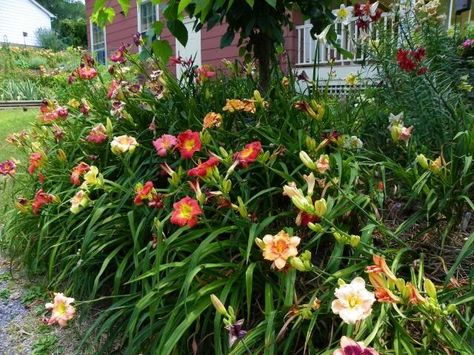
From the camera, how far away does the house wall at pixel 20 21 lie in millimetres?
35062

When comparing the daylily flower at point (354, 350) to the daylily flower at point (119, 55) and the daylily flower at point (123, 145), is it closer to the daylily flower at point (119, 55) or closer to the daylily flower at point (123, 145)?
the daylily flower at point (123, 145)

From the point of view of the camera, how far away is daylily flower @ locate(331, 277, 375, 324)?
41.9 inches

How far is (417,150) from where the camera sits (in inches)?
82.3

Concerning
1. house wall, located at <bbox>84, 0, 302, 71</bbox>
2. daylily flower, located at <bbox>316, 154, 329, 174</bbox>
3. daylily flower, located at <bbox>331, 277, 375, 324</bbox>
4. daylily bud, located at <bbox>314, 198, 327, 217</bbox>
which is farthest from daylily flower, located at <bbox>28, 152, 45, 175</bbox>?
house wall, located at <bbox>84, 0, 302, 71</bbox>

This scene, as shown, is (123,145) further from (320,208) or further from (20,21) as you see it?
(20,21)

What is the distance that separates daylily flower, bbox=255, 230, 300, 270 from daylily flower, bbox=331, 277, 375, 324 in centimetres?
19

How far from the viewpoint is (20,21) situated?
121ft

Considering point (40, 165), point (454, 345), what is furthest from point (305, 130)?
point (40, 165)

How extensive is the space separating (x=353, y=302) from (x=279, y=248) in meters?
0.26

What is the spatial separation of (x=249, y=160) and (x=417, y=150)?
0.89m

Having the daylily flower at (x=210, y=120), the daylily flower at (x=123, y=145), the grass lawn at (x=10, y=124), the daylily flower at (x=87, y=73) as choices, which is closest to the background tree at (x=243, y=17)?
the daylily flower at (x=87, y=73)

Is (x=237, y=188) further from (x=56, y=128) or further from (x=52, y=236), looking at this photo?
(x=56, y=128)

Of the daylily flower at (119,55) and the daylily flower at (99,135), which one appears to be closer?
the daylily flower at (99,135)

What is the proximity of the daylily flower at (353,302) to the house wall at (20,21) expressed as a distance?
38620mm
